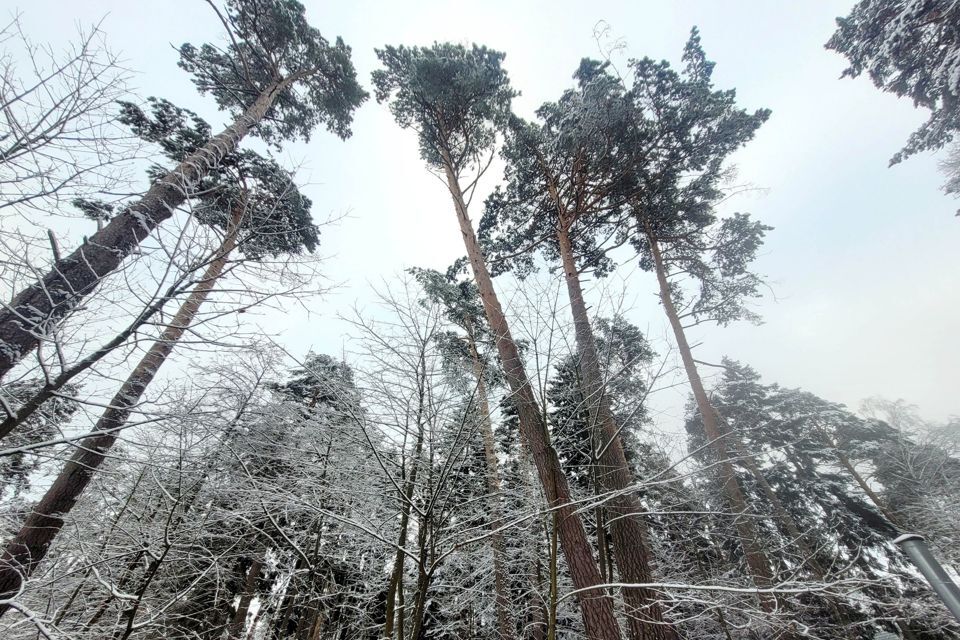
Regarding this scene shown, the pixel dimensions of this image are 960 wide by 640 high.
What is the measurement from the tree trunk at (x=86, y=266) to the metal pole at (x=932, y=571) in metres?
4.42

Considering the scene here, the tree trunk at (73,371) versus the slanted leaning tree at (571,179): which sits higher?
the slanted leaning tree at (571,179)

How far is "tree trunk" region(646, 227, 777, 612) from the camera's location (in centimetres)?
558

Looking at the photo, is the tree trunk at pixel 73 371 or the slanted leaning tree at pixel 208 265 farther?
the slanted leaning tree at pixel 208 265

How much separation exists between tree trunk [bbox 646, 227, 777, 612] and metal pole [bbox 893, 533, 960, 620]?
2.39 metres

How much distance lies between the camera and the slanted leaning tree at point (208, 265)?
263 centimetres

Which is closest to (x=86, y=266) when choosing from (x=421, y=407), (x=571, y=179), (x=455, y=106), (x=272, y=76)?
(x=421, y=407)

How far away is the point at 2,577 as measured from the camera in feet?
12.6

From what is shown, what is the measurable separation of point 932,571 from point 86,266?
261 inches

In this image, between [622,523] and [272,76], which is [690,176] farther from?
[272,76]

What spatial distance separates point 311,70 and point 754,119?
1030cm

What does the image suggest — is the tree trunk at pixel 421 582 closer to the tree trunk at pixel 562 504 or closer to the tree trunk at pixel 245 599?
the tree trunk at pixel 562 504

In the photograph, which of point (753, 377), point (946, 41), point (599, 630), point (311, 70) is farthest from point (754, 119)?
point (753, 377)

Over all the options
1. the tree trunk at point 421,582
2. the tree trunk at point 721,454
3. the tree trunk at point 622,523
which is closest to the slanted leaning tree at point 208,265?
the tree trunk at point 421,582

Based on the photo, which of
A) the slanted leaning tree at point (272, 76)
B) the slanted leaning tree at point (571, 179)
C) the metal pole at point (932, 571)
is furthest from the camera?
the slanted leaning tree at point (272, 76)
